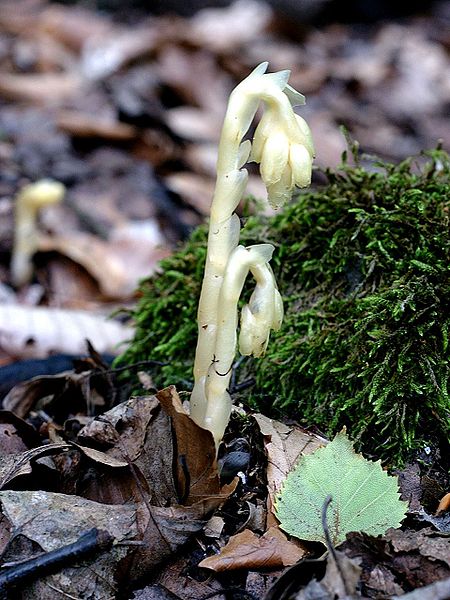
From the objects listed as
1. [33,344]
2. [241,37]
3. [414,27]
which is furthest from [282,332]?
[414,27]

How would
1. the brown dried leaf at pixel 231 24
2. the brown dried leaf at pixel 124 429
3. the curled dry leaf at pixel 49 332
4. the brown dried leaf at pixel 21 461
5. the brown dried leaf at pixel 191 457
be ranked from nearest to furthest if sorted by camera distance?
the brown dried leaf at pixel 191 457
the brown dried leaf at pixel 21 461
the brown dried leaf at pixel 124 429
the curled dry leaf at pixel 49 332
the brown dried leaf at pixel 231 24

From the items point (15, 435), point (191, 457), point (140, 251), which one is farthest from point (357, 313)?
point (140, 251)

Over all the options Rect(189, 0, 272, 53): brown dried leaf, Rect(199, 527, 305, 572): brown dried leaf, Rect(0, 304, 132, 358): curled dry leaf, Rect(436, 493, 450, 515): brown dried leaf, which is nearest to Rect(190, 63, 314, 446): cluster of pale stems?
Rect(199, 527, 305, 572): brown dried leaf

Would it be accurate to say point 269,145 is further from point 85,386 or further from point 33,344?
point 33,344

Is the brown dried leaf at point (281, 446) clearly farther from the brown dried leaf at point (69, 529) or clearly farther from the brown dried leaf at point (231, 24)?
the brown dried leaf at point (231, 24)

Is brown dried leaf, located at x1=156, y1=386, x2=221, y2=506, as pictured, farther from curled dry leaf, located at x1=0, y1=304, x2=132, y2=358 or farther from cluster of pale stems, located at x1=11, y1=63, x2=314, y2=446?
curled dry leaf, located at x1=0, y1=304, x2=132, y2=358

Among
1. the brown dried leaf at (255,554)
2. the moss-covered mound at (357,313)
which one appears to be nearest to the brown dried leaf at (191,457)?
the brown dried leaf at (255,554)
